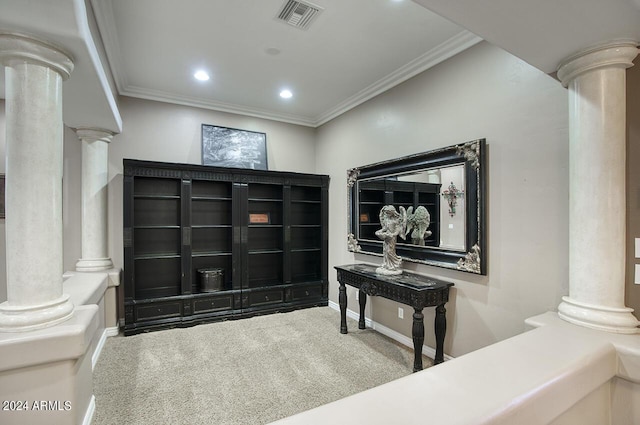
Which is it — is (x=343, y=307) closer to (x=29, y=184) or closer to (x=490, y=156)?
A: (x=490, y=156)

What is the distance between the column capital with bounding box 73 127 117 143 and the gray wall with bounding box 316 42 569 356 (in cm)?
370

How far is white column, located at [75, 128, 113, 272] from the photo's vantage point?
370 centimetres

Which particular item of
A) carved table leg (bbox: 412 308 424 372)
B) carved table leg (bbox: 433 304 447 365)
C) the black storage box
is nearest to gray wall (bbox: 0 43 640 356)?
carved table leg (bbox: 433 304 447 365)

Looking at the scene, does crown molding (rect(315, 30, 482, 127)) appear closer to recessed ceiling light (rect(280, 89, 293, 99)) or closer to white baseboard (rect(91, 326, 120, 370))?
recessed ceiling light (rect(280, 89, 293, 99))

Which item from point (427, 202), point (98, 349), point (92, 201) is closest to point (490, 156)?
point (427, 202)

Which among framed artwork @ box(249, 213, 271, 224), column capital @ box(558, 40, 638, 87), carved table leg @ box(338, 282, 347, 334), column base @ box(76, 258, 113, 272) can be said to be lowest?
carved table leg @ box(338, 282, 347, 334)

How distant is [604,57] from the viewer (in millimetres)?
1762

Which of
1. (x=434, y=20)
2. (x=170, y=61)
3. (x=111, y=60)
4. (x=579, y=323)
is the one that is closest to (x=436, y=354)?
(x=579, y=323)

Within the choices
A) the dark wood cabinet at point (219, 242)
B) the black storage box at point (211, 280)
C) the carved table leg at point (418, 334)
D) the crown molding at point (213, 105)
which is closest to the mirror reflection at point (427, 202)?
the carved table leg at point (418, 334)

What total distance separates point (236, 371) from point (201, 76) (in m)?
3.32

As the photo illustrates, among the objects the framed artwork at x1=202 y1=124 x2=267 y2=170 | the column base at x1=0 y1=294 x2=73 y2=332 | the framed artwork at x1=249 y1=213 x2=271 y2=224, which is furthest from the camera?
the framed artwork at x1=249 y1=213 x2=271 y2=224

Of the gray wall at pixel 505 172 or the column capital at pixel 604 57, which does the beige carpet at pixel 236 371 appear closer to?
the gray wall at pixel 505 172

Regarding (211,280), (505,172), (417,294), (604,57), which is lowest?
(211,280)

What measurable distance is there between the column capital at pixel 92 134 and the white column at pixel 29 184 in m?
2.13
